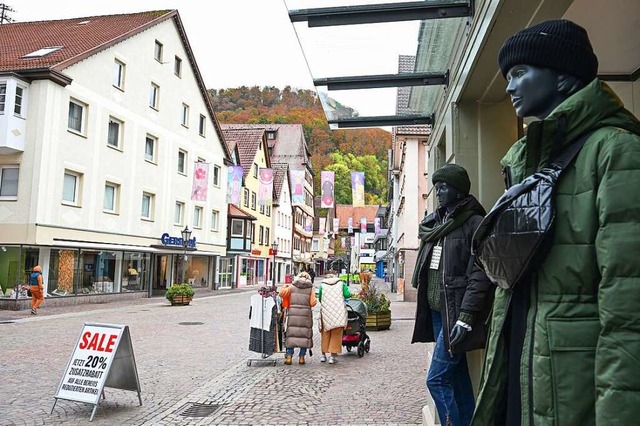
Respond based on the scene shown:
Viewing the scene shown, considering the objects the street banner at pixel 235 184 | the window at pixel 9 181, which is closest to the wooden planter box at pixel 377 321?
the window at pixel 9 181

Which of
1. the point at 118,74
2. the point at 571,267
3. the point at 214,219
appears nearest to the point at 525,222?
the point at 571,267

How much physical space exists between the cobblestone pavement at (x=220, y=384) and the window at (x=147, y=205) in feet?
52.3

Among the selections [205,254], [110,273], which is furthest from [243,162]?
[110,273]

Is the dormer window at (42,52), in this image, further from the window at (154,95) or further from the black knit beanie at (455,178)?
the black knit beanie at (455,178)

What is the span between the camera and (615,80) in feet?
12.3

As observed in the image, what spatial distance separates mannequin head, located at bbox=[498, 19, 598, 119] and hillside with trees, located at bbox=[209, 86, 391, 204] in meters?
63.2

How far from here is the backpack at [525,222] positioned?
5.40 feet

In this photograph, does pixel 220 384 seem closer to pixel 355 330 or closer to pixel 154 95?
pixel 355 330

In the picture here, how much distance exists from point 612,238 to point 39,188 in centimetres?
2285

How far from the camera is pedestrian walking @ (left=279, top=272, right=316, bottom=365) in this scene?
9.36 meters

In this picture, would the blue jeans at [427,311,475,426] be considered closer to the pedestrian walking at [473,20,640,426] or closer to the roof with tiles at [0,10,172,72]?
the pedestrian walking at [473,20,640,426]

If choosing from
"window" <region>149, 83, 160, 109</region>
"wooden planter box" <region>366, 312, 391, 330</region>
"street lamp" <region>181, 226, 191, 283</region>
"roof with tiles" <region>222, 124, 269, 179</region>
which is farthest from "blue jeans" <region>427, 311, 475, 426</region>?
"roof with tiles" <region>222, 124, 269, 179</region>

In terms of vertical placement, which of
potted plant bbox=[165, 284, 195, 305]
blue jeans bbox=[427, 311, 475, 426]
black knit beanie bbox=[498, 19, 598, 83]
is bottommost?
potted plant bbox=[165, 284, 195, 305]

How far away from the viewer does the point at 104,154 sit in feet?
83.4
